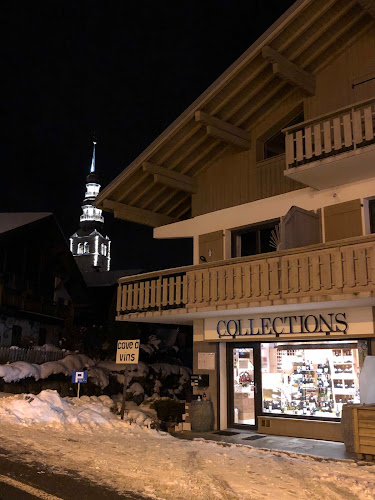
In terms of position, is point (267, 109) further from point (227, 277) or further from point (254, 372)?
point (254, 372)

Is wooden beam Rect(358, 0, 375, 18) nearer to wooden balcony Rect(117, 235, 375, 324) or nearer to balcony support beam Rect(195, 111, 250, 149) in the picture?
balcony support beam Rect(195, 111, 250, 149)

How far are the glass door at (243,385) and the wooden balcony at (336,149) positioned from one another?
5130mm

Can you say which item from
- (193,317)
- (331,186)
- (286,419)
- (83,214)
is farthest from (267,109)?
(83,214)

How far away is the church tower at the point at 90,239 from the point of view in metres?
106

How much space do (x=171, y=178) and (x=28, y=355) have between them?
1136 centimetres

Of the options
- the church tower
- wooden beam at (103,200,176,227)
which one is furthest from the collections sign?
the church tower

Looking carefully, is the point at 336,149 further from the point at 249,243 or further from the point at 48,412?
the point at 48,412

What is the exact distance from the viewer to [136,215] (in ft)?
59.8

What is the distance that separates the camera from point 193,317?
15.3m

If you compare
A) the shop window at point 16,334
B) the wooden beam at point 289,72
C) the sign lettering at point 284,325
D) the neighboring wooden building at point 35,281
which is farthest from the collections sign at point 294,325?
the shop window at point 16,334

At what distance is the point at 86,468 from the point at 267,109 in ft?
37.8

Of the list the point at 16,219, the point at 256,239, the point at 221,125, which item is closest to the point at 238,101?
the point at 221,125

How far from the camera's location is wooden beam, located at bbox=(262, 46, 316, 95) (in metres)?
13.3

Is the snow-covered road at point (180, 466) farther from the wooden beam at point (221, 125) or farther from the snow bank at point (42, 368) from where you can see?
the wooden beam at point (221, 125)
